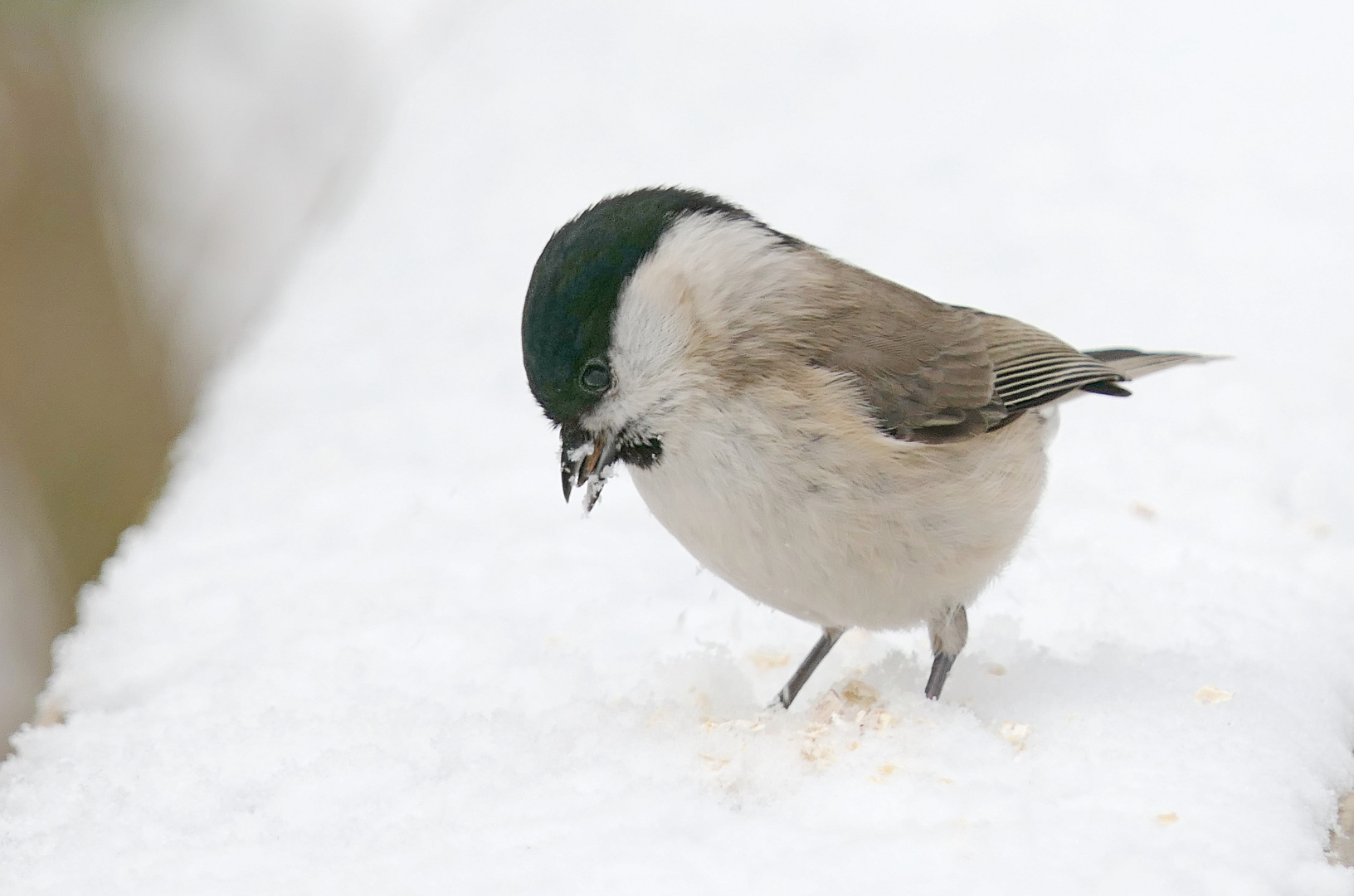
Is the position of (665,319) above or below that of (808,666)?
above

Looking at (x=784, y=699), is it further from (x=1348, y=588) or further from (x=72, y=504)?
(x=72, y=504)

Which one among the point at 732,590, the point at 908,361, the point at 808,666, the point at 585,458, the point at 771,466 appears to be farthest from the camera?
the point at 732,590

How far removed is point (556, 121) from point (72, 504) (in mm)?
2393

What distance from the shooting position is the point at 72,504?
5070mm

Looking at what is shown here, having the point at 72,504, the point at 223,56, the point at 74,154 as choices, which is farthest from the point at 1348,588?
the point at 223,56

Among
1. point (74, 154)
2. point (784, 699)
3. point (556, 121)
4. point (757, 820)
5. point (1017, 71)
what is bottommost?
point (784, 699)

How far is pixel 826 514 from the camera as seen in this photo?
2156 millimetres

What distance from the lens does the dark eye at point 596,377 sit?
86.4 inches

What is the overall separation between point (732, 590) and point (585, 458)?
2.93ft

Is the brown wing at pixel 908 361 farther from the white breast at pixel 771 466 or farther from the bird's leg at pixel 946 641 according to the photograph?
the bird's leg at pixel 946 641

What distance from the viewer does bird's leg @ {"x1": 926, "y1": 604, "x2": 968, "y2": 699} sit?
2.48 m

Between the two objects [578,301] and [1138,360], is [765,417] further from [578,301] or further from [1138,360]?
[1138,360]

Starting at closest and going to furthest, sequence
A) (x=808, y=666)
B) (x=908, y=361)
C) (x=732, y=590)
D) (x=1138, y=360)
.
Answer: (x=908, y=361) → (x=808, y=666) → (x=1138, y=360) → (x=732, y=590)

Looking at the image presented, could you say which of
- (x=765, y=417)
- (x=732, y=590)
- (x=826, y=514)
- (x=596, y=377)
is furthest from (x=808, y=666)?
(x=596, y=377)
